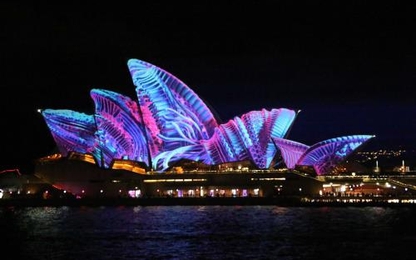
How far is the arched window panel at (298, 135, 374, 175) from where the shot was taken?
71.9 meters

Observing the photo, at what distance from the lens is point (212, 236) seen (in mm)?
38438

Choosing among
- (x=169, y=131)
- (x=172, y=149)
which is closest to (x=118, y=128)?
(x=169, y=131)

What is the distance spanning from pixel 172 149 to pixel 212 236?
36.3 metres

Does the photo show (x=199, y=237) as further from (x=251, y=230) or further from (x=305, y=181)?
(x=305, y=181)

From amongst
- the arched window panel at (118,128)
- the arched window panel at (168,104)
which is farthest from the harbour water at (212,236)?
the arched window panel at (118,128)

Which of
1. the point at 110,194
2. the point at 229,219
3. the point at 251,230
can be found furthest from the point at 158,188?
the point at 251,230

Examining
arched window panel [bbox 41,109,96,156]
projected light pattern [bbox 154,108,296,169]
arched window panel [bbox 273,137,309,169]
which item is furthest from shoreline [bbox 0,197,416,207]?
arched window panel [bbox 41,109,96,156]

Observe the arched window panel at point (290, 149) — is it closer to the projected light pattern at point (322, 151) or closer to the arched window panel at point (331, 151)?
the projected light pattern at point (322, 151)

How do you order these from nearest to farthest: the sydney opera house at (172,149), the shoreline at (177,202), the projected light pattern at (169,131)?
the shoreline at (177,202) < the projected light pattern at (169,131) < the sydney opera house at (172,149)

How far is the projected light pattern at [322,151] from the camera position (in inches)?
2832

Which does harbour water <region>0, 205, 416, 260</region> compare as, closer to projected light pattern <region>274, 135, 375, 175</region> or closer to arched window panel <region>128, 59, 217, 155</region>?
arched window panel <region>128, 59, 217, 155</region>

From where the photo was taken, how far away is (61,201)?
74.9 m

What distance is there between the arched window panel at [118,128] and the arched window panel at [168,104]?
5.92 feet

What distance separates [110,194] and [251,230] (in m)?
41.1
